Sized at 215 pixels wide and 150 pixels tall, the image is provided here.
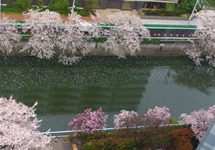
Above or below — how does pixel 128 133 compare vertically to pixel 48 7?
below

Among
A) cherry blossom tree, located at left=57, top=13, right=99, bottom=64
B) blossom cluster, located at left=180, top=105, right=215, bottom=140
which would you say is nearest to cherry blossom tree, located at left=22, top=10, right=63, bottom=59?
cherry blossom tree, located at left=57, top=13, right=99, bottom=64

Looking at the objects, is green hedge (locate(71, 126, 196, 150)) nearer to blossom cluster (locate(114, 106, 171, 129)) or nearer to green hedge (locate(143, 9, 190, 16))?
blossom cluster (locate(114, 106, 171, 129))

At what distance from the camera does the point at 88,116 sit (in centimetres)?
2952

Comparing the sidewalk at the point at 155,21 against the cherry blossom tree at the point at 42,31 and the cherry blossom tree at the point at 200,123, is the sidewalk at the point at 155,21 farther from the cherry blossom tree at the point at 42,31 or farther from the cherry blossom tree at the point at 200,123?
the cherry blossom tree at the point at 200,123

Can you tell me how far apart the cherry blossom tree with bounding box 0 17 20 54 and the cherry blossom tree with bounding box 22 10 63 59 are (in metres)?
1.16

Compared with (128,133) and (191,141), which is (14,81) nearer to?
(128,133)

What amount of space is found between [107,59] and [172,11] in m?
12.4

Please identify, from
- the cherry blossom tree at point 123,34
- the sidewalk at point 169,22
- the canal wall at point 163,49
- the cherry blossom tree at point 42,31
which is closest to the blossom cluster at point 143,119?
the cherry blossom tree at point 123,34

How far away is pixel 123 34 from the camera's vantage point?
39250 mm

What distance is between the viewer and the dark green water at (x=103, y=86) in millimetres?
35312

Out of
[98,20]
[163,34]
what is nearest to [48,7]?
[98,20]

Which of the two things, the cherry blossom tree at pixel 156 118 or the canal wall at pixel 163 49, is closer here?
the cherry blossom tree at pixel 156 118

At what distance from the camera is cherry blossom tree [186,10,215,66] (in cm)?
4250

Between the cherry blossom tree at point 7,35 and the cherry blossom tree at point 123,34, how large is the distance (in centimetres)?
910
